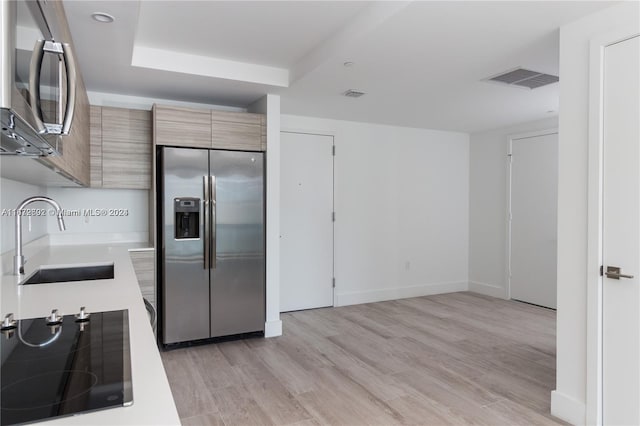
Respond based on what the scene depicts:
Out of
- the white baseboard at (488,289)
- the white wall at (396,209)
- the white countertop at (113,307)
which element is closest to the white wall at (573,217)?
the white countertop at (113,307)

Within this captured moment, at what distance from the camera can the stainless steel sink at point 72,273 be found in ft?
8.28

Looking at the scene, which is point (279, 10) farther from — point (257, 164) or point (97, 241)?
point (97, 241)

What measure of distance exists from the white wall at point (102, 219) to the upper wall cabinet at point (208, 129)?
843 millimetres

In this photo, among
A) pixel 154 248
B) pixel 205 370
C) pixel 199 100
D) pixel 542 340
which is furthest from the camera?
pixel 199 100

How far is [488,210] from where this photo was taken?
612cm

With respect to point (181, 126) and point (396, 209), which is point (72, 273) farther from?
point (396, 209)

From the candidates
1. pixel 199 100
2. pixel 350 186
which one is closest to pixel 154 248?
pixel 199 100

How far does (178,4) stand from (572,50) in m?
2.39

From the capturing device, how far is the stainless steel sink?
8.28 ft

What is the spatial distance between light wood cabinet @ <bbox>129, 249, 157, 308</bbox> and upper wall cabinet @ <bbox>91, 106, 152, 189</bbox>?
695mm

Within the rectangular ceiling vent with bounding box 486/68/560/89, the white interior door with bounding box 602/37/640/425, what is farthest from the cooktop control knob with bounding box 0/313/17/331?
the rectangular ceiling vent with bounding box 486/68/560/89

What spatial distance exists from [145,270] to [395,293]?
136 inches

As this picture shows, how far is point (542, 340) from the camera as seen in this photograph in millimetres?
4000

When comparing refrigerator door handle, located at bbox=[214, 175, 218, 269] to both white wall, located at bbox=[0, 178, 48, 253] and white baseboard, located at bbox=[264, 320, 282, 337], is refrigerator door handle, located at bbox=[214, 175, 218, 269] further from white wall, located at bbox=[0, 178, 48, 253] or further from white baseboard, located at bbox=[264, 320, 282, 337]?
white wall, located at bbox=[0, 178, 48, 253]
